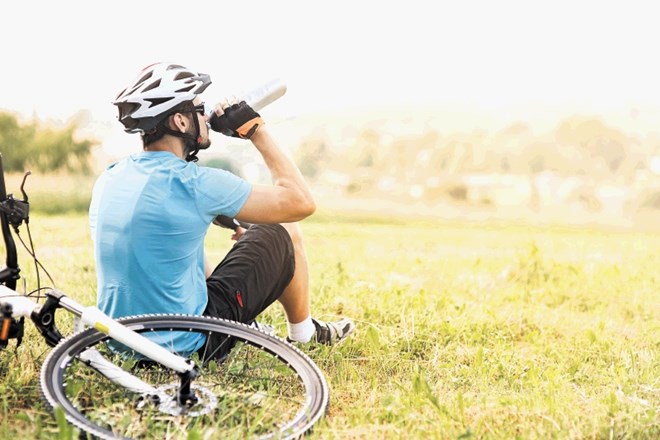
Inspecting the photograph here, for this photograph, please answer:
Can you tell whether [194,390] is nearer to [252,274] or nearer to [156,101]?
[252,274]

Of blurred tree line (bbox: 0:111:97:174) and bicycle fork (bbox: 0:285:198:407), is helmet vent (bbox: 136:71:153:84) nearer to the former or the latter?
bicycle fork (bbox: 0:285:198:407)

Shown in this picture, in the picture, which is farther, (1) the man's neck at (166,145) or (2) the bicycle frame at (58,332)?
(1) the man's neck at (166,145)

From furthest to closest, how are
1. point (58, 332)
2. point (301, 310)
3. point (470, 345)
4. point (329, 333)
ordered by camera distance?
1. point (470, 345)
2. point (329, 333)
3. point (301, 310)
4. point (58, 332)

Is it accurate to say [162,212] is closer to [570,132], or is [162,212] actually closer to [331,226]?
[331,226]

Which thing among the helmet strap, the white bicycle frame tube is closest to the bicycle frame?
the white bicycle frame tube

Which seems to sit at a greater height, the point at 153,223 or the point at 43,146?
the point at 153,223

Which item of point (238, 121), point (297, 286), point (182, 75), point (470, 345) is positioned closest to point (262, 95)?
point (238, 121)

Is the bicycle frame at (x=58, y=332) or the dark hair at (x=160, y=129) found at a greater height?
the dark hair at (x=160, y=129)

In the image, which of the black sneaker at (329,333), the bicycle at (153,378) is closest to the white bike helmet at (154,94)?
the bicycle at (153,378)

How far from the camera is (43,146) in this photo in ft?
46.0

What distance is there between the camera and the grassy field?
3.29 meters

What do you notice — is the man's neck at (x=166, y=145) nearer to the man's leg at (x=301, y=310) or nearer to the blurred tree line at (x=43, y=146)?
the man's leg at (x=301, y=310)

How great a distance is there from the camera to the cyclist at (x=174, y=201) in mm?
3377

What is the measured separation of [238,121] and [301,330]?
1309mm
